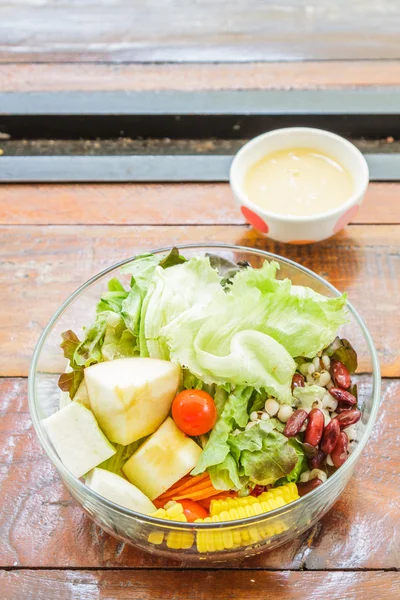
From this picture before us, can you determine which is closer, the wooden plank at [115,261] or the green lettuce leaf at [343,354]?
the green lettuce leaf at [343,354]

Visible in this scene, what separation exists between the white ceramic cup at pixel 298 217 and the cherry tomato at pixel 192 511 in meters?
0.64

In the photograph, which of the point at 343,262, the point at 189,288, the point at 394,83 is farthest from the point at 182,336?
the point at 394,83

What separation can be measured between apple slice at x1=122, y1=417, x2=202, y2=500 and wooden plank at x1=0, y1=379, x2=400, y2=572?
14cm

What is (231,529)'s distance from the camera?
0.95m

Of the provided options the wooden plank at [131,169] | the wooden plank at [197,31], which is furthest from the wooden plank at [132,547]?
the wooden plank at [197,31]

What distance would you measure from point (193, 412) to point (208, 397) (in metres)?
0.04

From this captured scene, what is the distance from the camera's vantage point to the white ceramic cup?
147cm

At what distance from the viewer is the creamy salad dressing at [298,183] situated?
155cm

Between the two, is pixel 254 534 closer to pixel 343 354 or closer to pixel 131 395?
pixel 131 395

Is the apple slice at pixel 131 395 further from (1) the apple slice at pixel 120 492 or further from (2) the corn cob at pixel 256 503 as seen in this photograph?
(2) the corn cob at pixel 256 503

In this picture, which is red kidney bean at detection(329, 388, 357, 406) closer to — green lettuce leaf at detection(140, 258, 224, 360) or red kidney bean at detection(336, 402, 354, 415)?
red kidney bean at detection(336, 402, 354, 415)

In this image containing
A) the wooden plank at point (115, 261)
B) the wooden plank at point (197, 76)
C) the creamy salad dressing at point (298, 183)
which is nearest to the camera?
the wooden plank at point (115, 261)

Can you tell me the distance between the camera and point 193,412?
107cm

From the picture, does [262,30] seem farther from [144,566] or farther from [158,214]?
[144,566]
